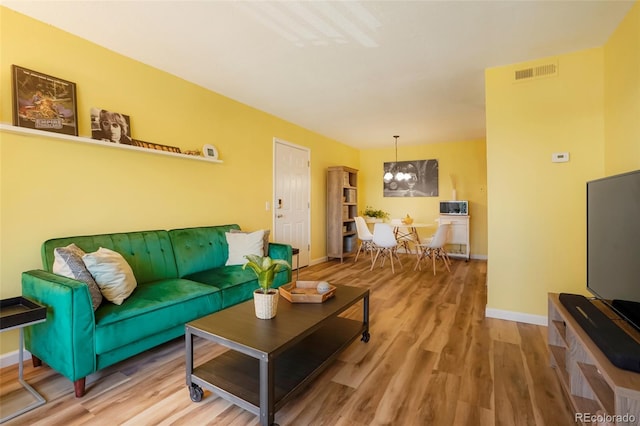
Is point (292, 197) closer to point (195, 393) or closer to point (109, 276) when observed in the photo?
point (109, 276)

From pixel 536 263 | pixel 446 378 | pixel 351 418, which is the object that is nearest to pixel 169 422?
pixel 351 418

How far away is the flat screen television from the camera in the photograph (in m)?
1.37

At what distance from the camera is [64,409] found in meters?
1.62

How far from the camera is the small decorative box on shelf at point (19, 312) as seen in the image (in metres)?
1.54

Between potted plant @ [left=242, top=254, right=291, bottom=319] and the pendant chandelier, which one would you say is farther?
the pendant chandelier

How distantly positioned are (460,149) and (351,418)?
5955mm

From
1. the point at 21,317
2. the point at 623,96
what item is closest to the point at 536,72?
the point at 623,96

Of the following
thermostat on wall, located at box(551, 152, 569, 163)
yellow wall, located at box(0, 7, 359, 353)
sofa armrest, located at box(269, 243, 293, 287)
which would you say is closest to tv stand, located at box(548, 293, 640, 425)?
thermostat on wall, located at box(551, 152, 569, 163)

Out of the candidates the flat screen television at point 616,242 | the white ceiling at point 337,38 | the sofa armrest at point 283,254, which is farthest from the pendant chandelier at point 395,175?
the flat screen television at point 616,242

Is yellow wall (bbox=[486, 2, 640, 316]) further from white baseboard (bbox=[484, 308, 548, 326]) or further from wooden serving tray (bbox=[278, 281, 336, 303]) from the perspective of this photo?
wooden serving tray (bbox=[278, 281, 336, 303])

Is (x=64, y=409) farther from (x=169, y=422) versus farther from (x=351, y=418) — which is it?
(x=351, y=418)

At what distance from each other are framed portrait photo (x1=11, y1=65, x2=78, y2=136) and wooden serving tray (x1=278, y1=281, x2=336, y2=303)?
6.82 feet

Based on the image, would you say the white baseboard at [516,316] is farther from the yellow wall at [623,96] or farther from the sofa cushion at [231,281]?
the sofa cushion at [231,281]

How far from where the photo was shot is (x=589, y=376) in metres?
1.41
